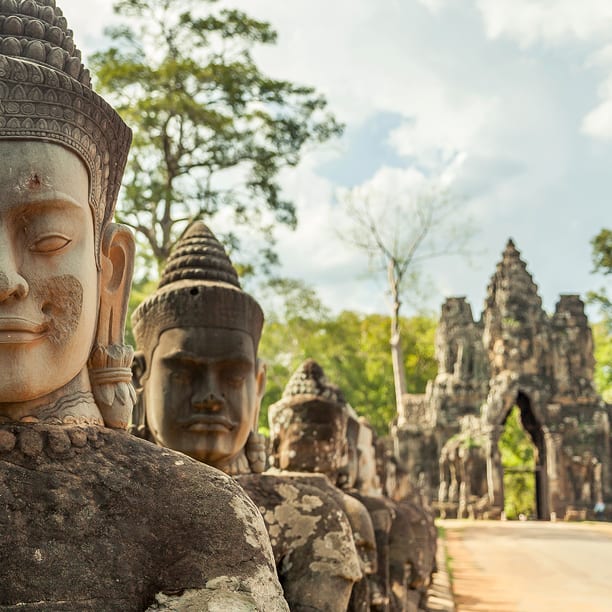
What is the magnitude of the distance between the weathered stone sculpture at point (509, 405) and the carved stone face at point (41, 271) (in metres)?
27.6

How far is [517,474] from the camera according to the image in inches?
1580

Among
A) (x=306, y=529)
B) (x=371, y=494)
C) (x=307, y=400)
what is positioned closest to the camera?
(x=306, y=529)

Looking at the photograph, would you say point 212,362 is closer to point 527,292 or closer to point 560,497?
point 560,497

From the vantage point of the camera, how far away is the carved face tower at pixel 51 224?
2182 mm

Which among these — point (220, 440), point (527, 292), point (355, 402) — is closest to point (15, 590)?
point (220, 440)

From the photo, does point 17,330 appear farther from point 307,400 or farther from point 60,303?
point 307,400

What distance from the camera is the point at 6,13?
244cm

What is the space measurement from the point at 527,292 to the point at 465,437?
638cm

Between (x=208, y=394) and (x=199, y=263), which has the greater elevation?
(x=199, y=263)

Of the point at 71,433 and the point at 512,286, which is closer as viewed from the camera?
the point at 71,433

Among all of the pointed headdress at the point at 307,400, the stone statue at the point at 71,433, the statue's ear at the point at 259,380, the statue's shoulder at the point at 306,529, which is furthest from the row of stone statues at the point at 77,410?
the pointed headdress at the point at 307,400

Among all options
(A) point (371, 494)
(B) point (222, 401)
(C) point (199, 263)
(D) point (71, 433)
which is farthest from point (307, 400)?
(D) point (71, 433)

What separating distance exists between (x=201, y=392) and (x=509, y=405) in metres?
28.5

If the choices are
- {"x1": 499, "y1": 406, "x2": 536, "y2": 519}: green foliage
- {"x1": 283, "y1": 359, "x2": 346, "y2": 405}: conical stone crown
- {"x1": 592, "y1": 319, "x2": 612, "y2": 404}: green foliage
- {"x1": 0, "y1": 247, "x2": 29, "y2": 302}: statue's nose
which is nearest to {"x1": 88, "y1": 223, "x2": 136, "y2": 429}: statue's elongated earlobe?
{"x1": 0, "y1": 247, "x2": 29, "y2": 302}: statue's nose
